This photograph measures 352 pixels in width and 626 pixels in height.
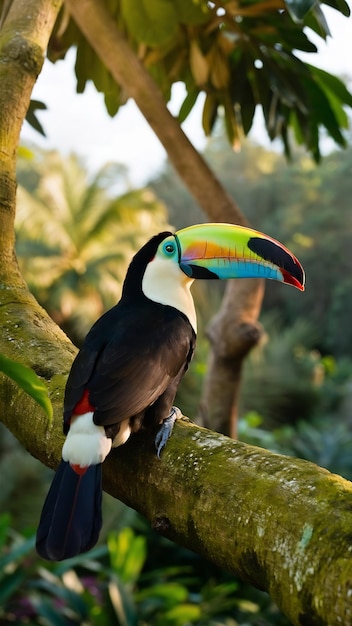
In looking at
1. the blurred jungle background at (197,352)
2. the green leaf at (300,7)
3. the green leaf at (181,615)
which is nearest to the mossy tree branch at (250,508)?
the green leaf at (300,7)

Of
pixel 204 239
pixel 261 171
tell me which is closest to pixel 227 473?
pixel 204 239

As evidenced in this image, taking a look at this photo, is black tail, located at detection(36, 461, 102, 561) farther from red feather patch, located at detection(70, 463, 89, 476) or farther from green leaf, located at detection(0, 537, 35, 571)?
green leaf, located at detection(0, 537, 35, 571)

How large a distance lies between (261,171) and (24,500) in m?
16.4

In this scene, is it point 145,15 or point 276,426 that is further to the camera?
point 276,426

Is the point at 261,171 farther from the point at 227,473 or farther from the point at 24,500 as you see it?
the point at 227,473

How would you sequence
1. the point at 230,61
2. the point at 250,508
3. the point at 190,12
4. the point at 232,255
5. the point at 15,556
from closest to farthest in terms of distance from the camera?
the point at 250,508 → the point at 232,255 → the point at 190,12 → the point at 230,61 → the point at 15,556

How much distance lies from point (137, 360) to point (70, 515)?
28 cm

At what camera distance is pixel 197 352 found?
32.4 ft

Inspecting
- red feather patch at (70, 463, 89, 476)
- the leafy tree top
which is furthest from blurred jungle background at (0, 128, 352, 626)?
red feather patch at (70, 463, 89, 476)

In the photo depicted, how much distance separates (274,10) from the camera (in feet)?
7.02

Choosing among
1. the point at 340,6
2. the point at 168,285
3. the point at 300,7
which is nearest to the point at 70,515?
the point at 168,285

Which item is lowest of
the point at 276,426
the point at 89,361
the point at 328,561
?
the point at 276,426

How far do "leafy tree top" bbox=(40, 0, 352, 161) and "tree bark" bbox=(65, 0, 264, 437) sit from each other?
0.29 ft

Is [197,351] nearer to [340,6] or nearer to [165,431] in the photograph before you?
[340,6]
